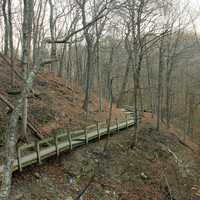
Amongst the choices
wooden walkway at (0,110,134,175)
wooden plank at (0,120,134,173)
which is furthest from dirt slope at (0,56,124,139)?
wooden plank at (0,120,134,173)

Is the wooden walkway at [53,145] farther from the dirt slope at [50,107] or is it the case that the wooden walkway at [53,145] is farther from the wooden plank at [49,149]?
the dirt slope at [50,107]

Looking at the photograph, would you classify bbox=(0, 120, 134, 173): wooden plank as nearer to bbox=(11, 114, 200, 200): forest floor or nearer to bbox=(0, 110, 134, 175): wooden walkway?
bbox=(0, 110, 134, 175): wooden walkway

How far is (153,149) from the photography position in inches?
717

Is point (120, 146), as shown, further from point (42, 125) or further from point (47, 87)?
point (47, 87)

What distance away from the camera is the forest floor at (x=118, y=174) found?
1015 cm

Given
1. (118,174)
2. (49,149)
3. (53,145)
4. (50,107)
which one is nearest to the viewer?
(49,149)

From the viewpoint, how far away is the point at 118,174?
13.5 m

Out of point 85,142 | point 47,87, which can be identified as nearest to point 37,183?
point 85,142

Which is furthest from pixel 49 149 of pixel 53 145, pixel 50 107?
pixel 50 107

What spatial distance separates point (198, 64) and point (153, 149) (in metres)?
50.8

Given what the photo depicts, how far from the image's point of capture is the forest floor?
10147mm

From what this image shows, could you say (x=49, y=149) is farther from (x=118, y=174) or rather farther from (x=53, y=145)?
(x=118, y=174)

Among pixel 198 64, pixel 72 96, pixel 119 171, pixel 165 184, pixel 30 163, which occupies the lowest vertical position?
pixel 165 184

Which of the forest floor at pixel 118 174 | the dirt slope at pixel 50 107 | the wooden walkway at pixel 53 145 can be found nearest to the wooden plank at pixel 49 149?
the wooden walkway at pixel 53 145
